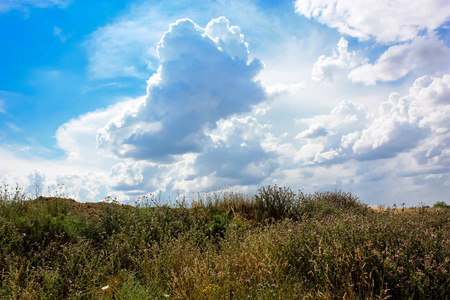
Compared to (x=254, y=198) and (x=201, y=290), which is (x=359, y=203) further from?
(x=201, y=290)

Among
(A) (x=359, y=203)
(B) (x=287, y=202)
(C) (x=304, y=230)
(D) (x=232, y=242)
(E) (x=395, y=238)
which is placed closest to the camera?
(E) (x=395, y=238)

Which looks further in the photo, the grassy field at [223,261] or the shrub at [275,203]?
the shrub at [275,203]

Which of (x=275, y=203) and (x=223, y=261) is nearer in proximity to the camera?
(x=223, y=261)

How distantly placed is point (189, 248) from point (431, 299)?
3.92 meters

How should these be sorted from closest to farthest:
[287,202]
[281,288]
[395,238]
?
[281,288]
[395,238]
[287,202]

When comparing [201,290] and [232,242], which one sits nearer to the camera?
[201,290]

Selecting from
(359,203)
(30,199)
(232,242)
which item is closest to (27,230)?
(30,199)

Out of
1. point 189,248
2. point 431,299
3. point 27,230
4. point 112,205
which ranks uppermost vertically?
point 112,205

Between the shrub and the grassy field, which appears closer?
the grassy field

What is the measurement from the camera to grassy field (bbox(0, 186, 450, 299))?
4.27 m

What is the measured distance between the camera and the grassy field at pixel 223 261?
14.0ft

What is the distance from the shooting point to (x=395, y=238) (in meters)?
5.01

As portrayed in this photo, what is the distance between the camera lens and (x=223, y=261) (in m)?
5.29

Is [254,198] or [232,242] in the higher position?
[254,198]
